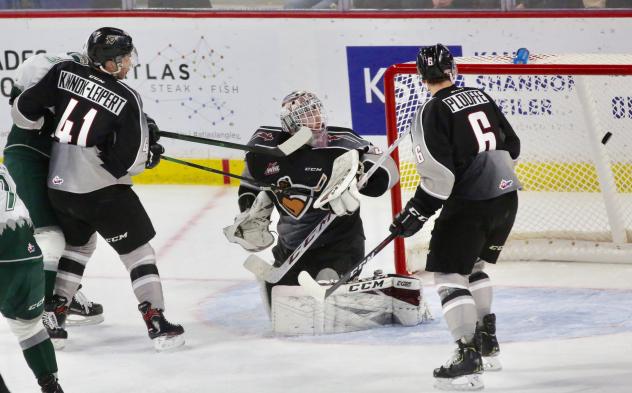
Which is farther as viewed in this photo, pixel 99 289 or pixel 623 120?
pixel 623 120

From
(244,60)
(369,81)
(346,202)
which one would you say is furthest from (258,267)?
(244,60)

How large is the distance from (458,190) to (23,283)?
4.54 ft

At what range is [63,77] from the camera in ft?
15.5

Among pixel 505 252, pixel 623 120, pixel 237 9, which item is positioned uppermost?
pixel 237 9

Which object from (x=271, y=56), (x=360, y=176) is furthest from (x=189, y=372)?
(x=271, y=56)

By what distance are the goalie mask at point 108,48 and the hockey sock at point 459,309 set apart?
1.44 m

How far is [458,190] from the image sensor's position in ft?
13.9

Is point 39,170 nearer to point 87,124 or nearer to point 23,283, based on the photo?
point 87,124

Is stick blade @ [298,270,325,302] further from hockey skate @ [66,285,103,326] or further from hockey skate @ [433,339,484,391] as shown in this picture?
hockey skate @ [66,285,103,326]

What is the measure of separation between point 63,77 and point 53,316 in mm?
862

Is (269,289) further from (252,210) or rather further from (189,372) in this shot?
(189,372)

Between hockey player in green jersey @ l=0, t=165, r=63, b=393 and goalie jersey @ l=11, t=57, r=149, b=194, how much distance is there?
84 centimetres

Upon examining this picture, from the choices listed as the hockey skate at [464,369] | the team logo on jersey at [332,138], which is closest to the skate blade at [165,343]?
the team logo on jersey at [332,138]

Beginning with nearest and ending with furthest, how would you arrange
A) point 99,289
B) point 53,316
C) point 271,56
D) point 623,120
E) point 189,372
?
point 189,372 → point 53,316 → point 99,289 → point 623,120 → point 271,56
